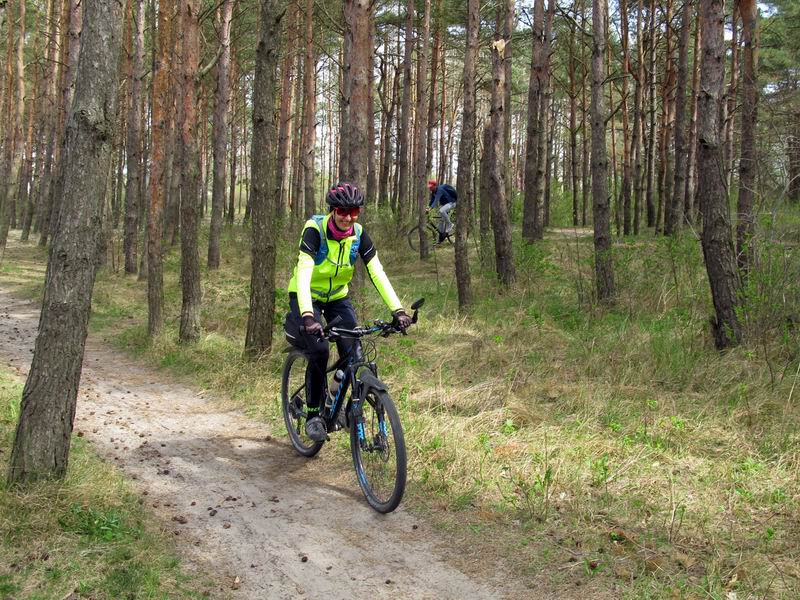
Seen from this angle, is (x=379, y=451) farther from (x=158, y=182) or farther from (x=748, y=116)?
(x=158, y=182)

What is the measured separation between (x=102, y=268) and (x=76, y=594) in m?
17.1

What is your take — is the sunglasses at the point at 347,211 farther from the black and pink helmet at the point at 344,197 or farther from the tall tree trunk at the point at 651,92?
the tall tree trunk at the point at 651,92

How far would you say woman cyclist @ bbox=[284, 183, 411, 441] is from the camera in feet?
16.8

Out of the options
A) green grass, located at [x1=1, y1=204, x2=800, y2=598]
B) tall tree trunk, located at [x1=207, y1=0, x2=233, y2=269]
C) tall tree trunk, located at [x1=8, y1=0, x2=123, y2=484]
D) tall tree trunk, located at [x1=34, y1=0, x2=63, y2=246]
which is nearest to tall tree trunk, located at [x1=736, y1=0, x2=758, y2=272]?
green grass, located at [x1=1, y1=204, x2=800, y2=598]

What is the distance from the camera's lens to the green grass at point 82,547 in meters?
3.53

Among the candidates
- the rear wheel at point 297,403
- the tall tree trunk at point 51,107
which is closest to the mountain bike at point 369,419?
the rear wheel at point 297,403

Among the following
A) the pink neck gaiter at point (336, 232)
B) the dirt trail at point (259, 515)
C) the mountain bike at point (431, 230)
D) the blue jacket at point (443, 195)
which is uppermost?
the blue jacket at point (443, 195)

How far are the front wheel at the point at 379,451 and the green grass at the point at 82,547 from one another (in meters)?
1.40

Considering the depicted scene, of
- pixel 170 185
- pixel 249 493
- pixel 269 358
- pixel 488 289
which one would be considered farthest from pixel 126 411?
pixel 170 185

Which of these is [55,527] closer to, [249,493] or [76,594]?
[76,594]

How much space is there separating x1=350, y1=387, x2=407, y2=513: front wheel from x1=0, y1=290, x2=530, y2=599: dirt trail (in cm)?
15

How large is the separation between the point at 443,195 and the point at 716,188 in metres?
9.66

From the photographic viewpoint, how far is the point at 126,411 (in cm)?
744

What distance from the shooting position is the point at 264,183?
9039mm
